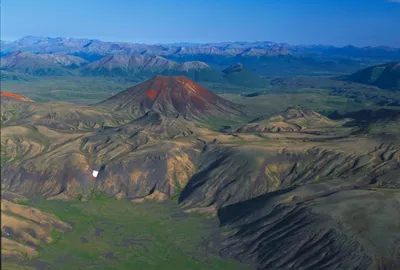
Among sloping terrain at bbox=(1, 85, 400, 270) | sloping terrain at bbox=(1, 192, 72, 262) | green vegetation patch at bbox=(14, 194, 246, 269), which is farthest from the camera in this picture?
green vegetation patch at bbox=(14, 194, 246, 269)

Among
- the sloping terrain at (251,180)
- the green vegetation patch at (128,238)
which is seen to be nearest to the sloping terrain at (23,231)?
the green vegetation patch at (128,238)

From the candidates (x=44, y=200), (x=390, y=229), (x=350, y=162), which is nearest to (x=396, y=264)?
(x=390, y=229)

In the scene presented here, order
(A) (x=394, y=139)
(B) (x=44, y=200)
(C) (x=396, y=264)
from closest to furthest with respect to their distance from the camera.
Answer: (C) (x=396, y=264) → (B) (x=44, y=200) → (A) (x=394, y=139)

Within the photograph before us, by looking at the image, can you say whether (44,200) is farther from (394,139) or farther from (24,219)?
(394,139)

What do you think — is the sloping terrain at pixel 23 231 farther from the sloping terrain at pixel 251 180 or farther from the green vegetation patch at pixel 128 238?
the sloping terrain at pixel 251 180

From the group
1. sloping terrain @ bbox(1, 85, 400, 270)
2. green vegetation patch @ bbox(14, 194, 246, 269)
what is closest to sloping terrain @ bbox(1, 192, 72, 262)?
green vegetation patch @ bbox(14, 194, 246, 269)

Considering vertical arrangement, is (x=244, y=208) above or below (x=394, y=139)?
below

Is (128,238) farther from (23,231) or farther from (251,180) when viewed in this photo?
(251,180)

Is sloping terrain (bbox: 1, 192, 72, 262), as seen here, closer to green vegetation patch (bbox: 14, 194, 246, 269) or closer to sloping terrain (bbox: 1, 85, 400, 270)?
green vegetation patch (bbox: 14, 194, 246, 269)

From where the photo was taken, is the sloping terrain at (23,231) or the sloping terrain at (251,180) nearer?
the sloping terrain at (23,231)

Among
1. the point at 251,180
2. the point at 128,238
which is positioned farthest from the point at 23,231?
the point at 251,180

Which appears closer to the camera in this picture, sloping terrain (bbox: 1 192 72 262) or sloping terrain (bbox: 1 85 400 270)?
sloping terrain (bbox: 1 192 72 262)
